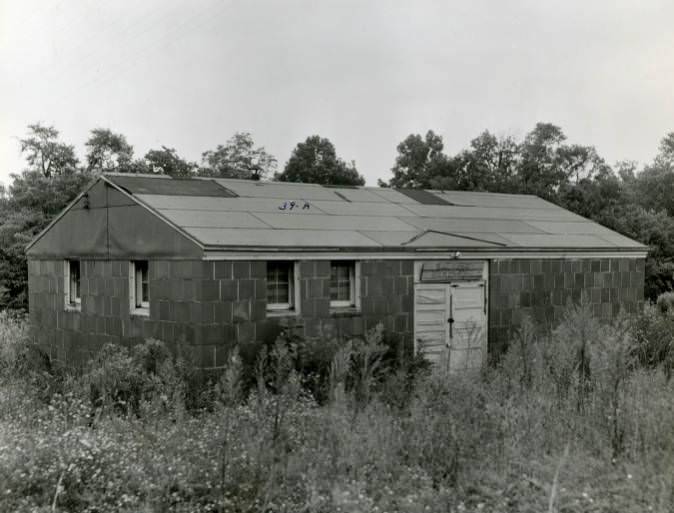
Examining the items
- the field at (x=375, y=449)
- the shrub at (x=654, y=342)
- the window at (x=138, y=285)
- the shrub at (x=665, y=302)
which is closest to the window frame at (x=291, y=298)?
the window at (x=138, y=285)

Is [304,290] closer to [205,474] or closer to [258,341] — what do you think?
[258,341]

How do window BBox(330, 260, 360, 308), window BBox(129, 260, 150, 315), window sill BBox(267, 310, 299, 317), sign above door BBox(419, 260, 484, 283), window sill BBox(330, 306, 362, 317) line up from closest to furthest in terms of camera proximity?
window sill BBox(267, 310, 299, 317) → window sill BBox(330, 306, 362, 317) → window BBox(330, 260, 360, 308) → window BBox(129, 260, 150, 315) → sign above door BBox(419, 260, 484, 283)

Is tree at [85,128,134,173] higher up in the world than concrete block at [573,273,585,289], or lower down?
higher up

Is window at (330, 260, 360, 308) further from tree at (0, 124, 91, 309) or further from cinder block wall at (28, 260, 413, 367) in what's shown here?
tree at (0, 124, 91, 309)

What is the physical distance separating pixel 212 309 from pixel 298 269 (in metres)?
1.87

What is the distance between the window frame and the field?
2847mm

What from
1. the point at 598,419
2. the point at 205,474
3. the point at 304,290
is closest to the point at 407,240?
the point at 304,290

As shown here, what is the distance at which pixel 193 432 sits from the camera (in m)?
8.98

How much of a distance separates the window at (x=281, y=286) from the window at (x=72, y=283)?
5.59m

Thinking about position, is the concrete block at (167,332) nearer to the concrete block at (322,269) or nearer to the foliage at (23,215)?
the concrete block at (322,269)

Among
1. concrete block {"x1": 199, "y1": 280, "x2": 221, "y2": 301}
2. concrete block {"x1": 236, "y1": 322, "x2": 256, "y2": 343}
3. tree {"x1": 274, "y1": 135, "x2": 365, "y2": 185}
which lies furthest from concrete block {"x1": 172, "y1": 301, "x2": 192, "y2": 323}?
tree {"x1": 274, "y1": 135, "x2": 365, "y2": 185}

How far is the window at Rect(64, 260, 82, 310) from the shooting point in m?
16.5

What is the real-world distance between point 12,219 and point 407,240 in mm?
17641

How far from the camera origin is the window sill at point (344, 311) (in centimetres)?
1357
